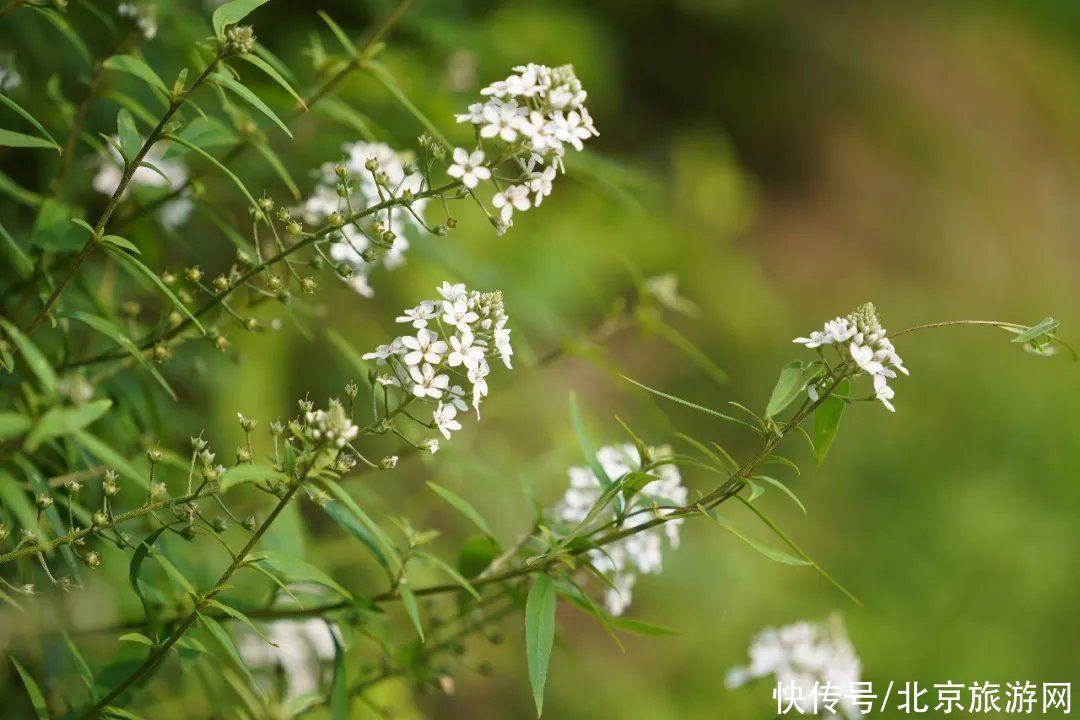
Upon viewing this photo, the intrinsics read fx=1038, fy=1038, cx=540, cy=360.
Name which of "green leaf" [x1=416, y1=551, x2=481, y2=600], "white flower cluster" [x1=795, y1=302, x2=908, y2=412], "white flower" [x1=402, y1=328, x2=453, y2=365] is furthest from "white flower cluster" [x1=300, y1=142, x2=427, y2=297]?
"white flower cluster" [x1=795, y1=302, x2=908, y2=412]

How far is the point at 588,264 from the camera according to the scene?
574 cm

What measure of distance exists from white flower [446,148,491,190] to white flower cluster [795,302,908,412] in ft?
1.82

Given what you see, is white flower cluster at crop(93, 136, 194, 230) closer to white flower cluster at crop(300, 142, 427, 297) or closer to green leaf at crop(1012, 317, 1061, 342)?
white flower cluster at crop(300, 142, 427, 297)

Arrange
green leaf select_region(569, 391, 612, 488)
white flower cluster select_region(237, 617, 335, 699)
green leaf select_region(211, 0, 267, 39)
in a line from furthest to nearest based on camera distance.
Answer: white flower cluster select_region(237, 617, 335, 699) < green leaf select_region(569, 391, 612, 488) < green leaf select_region(211, 0, 267, 39)

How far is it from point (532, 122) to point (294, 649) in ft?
6.21

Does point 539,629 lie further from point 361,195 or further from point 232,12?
point 361,195

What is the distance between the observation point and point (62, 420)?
4.07ft

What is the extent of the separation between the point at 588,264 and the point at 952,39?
20.3 feet

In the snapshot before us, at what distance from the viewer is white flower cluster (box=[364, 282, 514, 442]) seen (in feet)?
5.30

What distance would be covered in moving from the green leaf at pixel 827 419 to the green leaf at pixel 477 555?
601mm

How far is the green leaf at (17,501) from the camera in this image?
5.13 ft

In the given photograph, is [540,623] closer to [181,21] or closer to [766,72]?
[181,21]

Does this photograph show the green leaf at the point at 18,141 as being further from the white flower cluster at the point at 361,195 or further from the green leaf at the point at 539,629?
the green leaf at the point at 539,629

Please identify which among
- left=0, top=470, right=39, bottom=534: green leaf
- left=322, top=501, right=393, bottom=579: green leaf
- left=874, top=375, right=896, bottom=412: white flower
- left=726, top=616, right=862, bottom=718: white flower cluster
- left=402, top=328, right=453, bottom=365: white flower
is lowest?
left=0, top=470, right=39, bottom=534: green leaf
